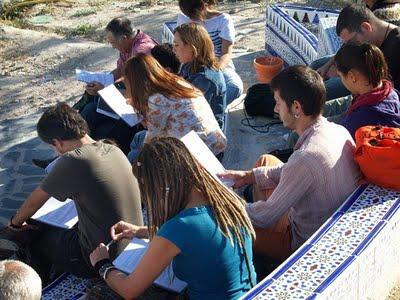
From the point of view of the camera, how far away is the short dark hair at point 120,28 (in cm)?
652

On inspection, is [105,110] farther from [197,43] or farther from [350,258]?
[350,258]

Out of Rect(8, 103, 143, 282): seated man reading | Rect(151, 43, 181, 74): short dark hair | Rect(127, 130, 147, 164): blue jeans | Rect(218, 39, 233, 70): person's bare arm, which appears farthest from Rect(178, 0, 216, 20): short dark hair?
Rect(8, 103, 143, 282): seated man reading

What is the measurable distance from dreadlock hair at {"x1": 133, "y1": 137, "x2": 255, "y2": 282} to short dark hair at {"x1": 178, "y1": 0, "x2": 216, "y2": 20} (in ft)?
12.9

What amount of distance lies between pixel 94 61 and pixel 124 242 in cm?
580

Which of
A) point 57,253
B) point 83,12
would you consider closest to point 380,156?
point 57,253

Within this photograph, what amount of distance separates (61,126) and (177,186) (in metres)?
1.37

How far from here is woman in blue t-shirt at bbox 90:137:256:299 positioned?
3.11m

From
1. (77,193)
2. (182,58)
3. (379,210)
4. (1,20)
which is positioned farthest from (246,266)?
(1,20)

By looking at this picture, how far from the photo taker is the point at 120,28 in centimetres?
656

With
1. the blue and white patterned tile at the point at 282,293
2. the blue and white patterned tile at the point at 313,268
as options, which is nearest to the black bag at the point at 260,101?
the blue and white patterned tile at the point at 313,268

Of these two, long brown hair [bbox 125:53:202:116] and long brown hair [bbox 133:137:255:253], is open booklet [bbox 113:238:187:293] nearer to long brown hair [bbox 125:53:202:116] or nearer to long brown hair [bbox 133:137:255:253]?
long brown hair [bbox 133:137:255:253]

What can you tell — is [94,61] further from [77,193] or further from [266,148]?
[77,193]

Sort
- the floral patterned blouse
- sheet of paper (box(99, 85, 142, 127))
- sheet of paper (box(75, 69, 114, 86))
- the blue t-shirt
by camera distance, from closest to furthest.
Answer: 1. the blue t-shirt
2. the floral patterned blouse
3. sheet of paper (box(99, 85, 142, 127))
4. sheet of paper (box(75, 69, 114, 86))

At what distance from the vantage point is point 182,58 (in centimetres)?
577
